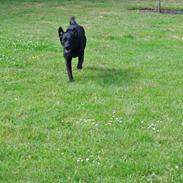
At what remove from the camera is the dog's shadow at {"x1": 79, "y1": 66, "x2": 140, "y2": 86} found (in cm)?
970

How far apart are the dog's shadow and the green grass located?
21 millimetres

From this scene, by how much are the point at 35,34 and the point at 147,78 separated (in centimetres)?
781

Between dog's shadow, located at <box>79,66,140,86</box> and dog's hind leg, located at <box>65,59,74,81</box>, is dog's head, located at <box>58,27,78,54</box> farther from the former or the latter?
dog's shadow, located at <box>79,66,140,86</box>

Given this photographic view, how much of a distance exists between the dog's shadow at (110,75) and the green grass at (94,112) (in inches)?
0.8

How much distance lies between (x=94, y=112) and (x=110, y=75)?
282 cm

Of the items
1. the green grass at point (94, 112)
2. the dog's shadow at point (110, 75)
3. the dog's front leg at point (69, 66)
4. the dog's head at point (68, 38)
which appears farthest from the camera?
the dog's shadow at point (110, 75)

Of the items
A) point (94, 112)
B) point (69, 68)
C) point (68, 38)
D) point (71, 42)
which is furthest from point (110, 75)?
point (94, 112)

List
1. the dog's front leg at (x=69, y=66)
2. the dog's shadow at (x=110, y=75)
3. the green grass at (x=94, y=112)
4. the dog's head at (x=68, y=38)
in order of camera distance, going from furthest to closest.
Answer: the dog's shadow at (x=110, y=75) < the dog's front leg at (x=69, y=66) < the dog's head at (x=68, y=38) < the green grass at (x=94, y=112)

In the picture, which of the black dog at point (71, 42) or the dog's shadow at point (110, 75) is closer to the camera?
the black dog at point (71, 42)

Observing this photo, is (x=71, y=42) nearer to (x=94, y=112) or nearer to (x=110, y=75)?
(x=110, y=75)

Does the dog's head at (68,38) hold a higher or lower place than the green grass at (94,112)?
higher

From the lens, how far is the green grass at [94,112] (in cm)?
544

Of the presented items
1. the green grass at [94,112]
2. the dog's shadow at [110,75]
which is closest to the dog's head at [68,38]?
the green grass at [94,112]

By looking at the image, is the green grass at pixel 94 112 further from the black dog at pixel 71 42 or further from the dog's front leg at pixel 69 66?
the black dog at pixel 71 42
